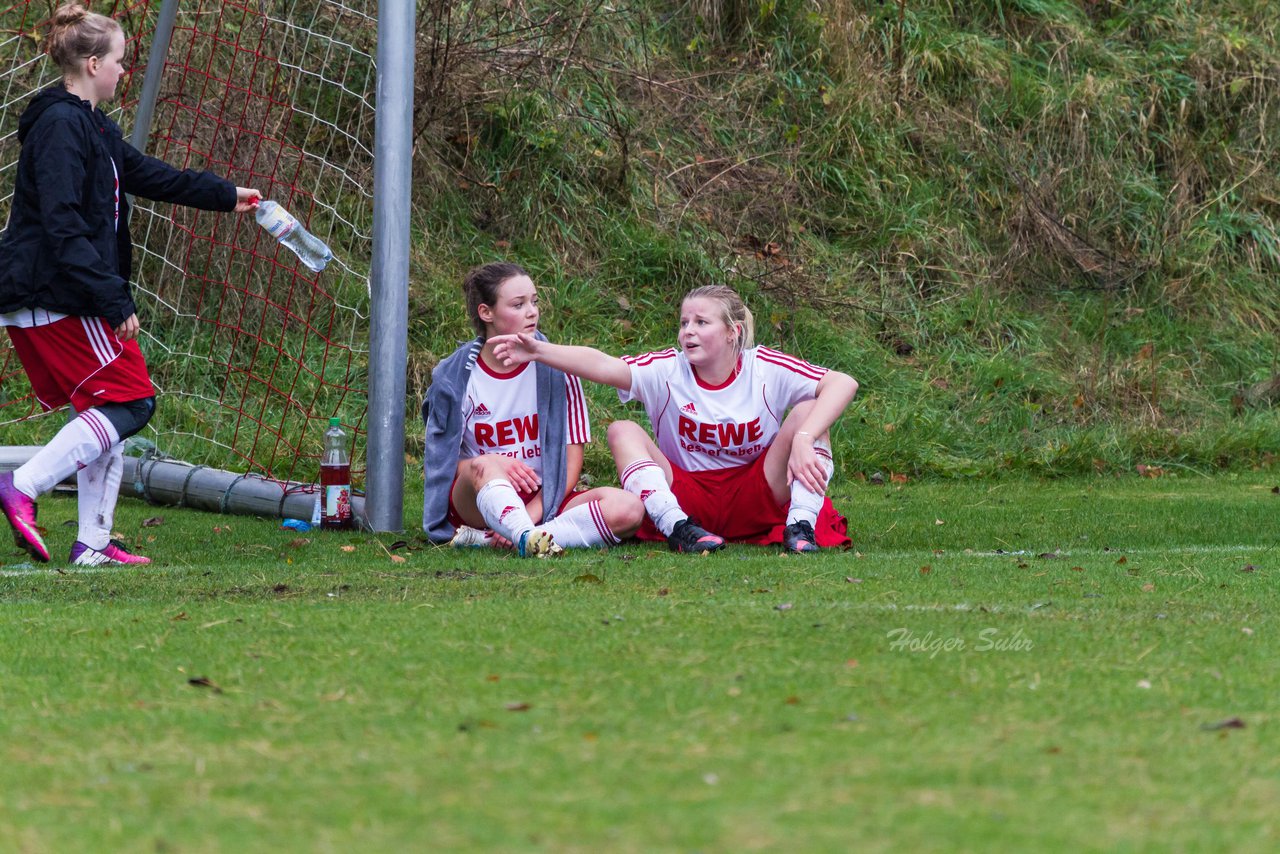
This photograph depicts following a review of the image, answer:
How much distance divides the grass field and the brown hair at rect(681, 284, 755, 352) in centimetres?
107

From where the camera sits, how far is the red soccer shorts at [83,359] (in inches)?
202

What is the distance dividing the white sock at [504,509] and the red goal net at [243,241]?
8.00 ft

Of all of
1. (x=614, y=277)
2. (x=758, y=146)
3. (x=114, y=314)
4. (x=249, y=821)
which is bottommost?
(x=249, y=821)

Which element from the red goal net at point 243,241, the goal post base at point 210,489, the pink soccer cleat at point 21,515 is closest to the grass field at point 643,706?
the pink soccer cleat at point 21,515

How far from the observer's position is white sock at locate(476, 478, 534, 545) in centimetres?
532

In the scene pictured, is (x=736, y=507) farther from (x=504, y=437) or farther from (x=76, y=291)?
(x=76, y=291)

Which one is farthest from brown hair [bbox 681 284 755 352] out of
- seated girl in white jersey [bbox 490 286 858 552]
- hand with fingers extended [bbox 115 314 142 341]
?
hand with fingers extended [bbox 115 314 142 341]

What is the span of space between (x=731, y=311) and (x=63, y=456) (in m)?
2.45

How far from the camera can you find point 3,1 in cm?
1011

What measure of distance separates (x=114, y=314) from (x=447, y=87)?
5.71 metres

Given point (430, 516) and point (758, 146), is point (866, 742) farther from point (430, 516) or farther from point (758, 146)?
point (758, 146)

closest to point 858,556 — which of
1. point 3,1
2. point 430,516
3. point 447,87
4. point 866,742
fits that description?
point 430,516

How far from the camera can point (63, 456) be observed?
507 cm

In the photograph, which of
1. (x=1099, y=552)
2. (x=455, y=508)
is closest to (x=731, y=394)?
(x=455, y=508)
